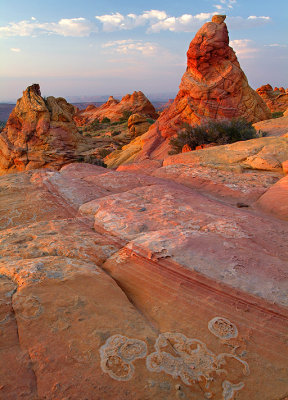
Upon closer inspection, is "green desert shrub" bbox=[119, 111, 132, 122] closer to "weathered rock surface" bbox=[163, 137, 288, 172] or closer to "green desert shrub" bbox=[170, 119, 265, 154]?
"green desert shrub" bbox=[170, 119, 265, 154]

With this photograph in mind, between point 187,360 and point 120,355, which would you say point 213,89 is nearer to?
point 187,360

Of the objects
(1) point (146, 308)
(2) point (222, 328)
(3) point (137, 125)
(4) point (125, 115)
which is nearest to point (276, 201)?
(2) point (222, 328)

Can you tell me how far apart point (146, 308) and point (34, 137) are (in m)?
14.1

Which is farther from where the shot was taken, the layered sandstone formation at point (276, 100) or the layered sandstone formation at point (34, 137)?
the layered sandstone formation at point (276, 100)

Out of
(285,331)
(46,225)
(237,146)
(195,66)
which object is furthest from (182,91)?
(285,331)

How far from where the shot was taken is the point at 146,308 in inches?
84.4

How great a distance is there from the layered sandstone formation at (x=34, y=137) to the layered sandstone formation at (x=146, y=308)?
451 inches

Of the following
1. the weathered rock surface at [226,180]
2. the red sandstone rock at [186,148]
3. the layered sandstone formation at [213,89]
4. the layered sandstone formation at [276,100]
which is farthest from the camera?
the layered sandstone formation at [276,100]

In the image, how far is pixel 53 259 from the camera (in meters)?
2.58

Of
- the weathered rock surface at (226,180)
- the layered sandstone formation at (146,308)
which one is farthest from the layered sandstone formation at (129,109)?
the layered sandstone formation at (146,308)

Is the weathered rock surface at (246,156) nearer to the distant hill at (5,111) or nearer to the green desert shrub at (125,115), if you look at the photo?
the green desert shrub at (125,115)

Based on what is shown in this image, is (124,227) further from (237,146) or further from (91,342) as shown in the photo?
(237,146)

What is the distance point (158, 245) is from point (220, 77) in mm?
15886

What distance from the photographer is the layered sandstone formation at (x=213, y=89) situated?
15.8m
